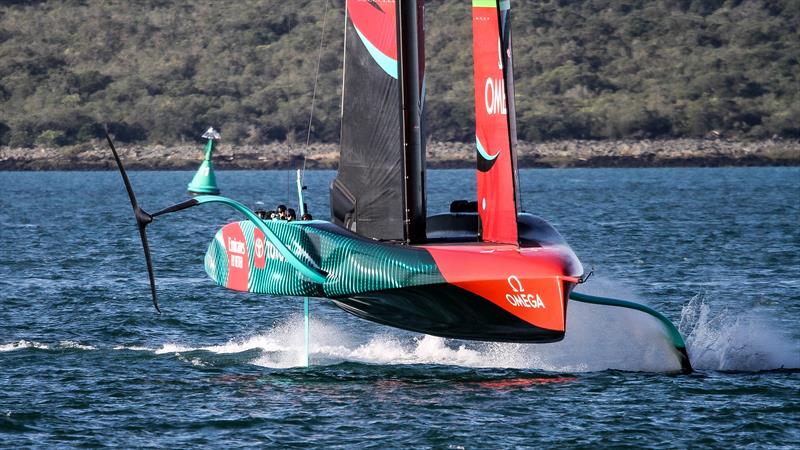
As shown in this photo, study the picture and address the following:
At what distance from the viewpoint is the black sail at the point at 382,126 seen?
65.8 ft

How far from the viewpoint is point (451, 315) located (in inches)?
730

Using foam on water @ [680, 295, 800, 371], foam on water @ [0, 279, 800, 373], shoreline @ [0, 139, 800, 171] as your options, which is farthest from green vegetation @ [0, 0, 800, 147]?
foam on water @ [0, 279, 800, 373]

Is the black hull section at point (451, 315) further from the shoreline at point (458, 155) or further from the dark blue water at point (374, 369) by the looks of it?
the shoreline at point (458, 155)

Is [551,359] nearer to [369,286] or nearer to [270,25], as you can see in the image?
[369,286]

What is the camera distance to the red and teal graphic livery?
17.9m

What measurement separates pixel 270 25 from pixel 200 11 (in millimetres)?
14207

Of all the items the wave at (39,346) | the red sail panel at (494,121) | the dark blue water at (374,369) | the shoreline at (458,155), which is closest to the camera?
the dark blue water at (374,369)

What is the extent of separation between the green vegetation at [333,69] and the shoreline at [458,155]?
2494mm

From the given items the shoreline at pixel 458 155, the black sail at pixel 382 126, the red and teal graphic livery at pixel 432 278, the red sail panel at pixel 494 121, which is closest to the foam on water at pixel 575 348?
the red and teal graphic livery at pixel 432 278

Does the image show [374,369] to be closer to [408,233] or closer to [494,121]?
[408,233]

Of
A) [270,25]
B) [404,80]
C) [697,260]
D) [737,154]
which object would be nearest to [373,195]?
[404,80]

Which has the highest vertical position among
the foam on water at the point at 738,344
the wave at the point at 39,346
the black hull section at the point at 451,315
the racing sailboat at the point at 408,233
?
the racing sailboat at the point at 408,233

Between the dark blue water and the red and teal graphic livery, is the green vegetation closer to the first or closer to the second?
the dark blue water

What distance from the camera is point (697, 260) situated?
35406mm
